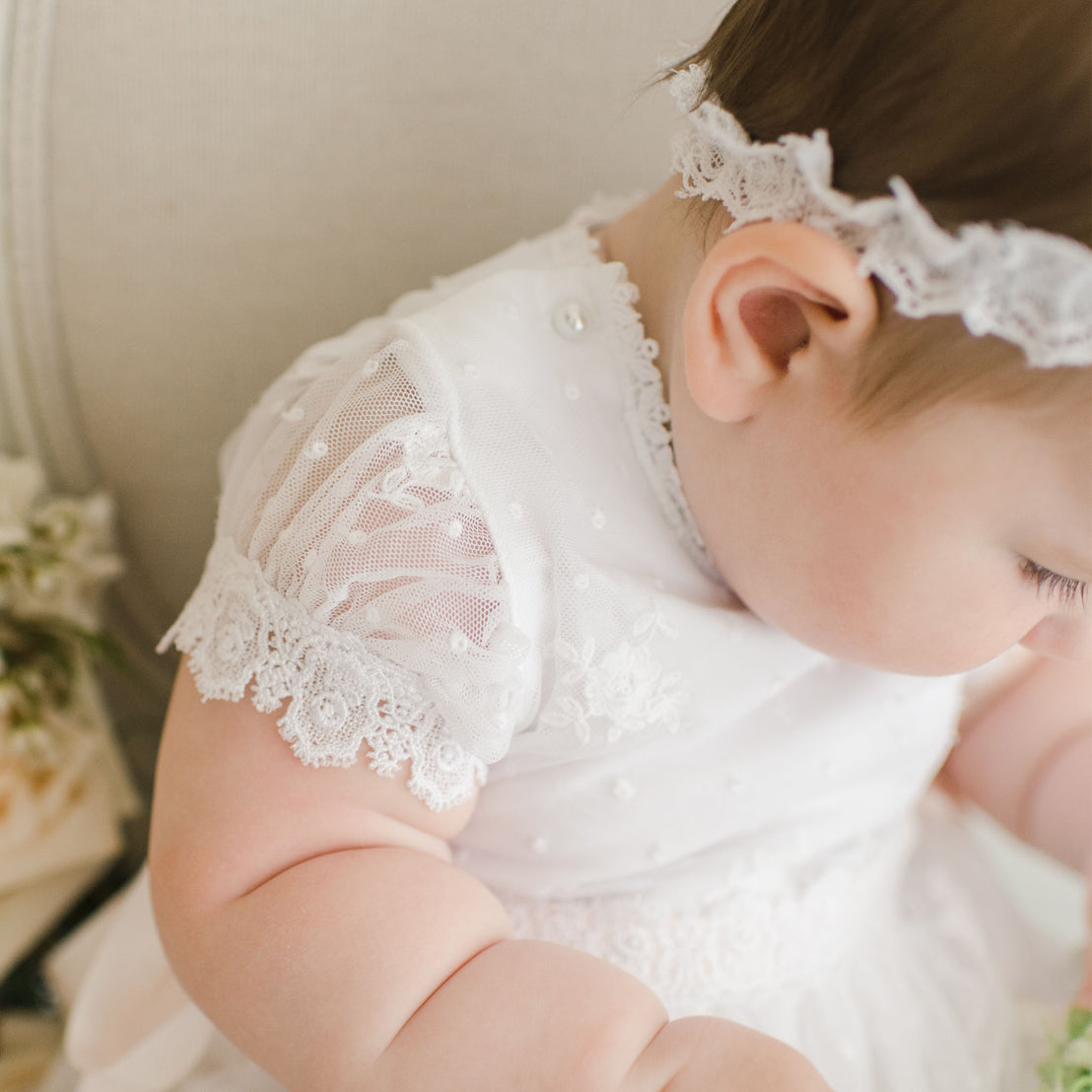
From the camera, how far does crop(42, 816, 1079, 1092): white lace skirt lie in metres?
0.68

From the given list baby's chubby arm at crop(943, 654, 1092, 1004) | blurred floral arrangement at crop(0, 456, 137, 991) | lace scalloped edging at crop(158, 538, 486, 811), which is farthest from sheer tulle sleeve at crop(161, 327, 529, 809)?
baby's chubby arm at crop(943, 654, 1092, 1004)

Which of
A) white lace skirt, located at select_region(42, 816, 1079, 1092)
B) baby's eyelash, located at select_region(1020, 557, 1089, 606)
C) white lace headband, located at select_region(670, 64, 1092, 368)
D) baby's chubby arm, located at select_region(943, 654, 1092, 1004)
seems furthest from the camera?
baby's chubby arm, located at select_region(943, 654, 1092, 1004)

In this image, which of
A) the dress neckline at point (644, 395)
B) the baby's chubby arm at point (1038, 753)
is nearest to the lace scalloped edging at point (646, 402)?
the dress neckline at point (644, 395)

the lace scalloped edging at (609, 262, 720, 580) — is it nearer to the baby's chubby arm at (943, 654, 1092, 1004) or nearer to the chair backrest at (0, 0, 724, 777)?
the chair backrest at (0, 0, 724, 777)

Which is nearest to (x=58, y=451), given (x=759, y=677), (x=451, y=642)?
(x=451, y=642)

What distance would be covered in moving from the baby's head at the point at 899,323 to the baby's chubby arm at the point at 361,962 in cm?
24

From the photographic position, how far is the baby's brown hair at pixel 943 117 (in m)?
0.40

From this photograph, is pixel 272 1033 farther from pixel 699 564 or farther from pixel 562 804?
pixel 699 564

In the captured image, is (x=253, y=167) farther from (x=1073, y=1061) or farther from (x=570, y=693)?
(x=1073, y=1061)

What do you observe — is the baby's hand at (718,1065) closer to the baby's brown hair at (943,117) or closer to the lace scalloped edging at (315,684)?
the lace scalloped edging at (315,684)

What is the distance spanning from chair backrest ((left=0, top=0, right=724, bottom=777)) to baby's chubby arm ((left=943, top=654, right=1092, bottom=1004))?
52 cm

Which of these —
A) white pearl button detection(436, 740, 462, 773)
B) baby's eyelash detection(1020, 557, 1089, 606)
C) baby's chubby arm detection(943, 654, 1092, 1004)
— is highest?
baby's eyelash detection(1020, 557, 1089, 606)

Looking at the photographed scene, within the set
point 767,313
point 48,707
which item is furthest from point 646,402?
point 48,707

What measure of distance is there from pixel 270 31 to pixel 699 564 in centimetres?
47
